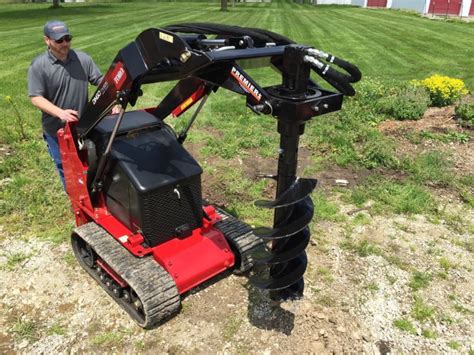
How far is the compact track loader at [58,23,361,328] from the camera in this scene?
321 centimetres

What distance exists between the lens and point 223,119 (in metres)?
9.16

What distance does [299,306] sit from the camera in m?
4.24

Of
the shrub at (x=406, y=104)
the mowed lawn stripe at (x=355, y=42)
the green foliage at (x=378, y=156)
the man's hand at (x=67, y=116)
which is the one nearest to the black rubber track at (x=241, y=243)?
the man's hand at (x=67, y=116)

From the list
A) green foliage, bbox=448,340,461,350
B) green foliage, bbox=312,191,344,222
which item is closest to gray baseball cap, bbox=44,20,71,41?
green foliage, bbox=312,191,344,222

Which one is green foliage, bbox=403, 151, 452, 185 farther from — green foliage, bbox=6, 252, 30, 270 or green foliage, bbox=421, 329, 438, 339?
green foliage, bbox=6, 252, 30, 270

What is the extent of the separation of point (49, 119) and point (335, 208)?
3763 mm

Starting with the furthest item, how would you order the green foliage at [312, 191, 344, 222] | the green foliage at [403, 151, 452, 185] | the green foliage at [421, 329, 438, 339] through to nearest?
the green foliage at [403, 151, 452, 185]
the green foliage at [312, 191, 344, 222]
the green foliage at [421, 329, 438, 339]

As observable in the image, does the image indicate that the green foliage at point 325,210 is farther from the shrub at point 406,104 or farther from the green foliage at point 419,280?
the shrub at point 406,104

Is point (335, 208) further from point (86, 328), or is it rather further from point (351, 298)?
point (86, 328)

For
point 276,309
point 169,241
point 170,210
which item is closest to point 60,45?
point 170,210

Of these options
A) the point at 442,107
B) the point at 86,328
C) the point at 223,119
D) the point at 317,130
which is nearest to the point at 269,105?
the point at 86,328

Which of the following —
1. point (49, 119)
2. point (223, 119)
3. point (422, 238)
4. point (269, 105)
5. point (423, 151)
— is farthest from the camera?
point (223, 119)

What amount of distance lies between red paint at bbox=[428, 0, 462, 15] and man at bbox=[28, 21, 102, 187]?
125ft

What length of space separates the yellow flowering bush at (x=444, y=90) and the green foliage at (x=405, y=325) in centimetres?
688
